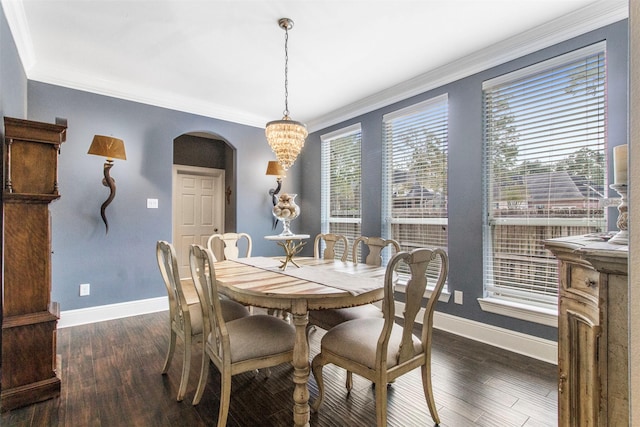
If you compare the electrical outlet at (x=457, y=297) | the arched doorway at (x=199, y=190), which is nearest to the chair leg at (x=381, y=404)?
the electrical outlet at (x=457, y=297)

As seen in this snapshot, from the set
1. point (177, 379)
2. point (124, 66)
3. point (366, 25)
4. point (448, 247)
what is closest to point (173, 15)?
point (124, 66)

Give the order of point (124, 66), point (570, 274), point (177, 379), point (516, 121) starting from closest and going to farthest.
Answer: point (570, 274) < point (177, 379) < point (516, 121) < point (124, 66)

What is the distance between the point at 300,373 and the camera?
5.34ft

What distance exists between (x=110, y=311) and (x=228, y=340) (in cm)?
275

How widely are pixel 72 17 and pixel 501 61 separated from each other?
11.9ft

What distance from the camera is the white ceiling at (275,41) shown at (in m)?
2.29

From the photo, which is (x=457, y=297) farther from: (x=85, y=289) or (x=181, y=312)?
(x=85, y=289)

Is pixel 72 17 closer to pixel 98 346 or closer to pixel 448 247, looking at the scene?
pixel 98 346

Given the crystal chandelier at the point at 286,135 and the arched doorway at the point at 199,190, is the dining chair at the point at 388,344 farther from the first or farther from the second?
the arched doorway at the point at 199,190

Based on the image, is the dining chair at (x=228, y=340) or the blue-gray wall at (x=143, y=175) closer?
the dining chair at (x=228, y=340)

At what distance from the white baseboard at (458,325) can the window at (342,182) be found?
1402 mm

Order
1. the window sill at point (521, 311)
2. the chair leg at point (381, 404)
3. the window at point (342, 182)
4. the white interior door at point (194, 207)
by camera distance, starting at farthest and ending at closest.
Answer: the white interior door at point (194, 207) → the window at point (342, 182) → the window sill at point (521, 311) → the chair leg at point (381, 404)

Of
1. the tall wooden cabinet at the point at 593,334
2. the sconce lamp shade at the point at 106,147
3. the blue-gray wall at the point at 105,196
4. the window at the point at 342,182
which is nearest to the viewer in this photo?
the tall wooden cabinet at the point at 593,334

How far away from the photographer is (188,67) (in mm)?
3180
